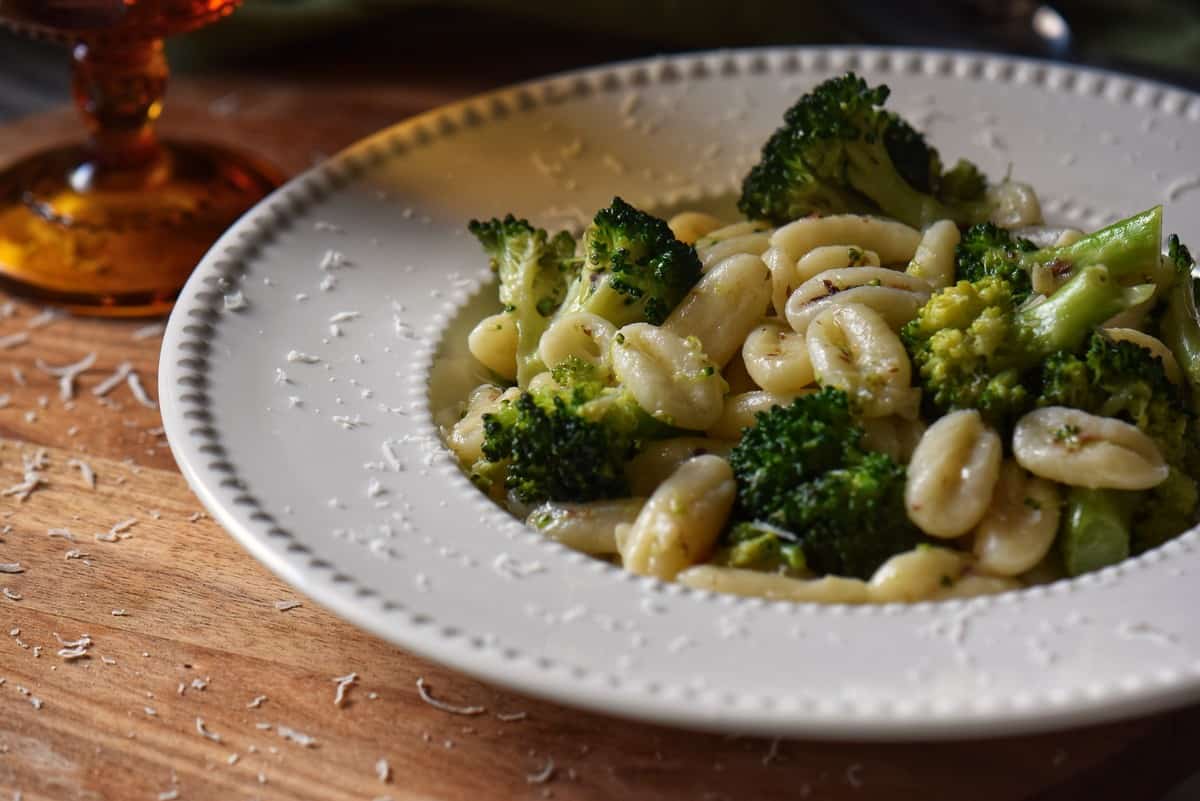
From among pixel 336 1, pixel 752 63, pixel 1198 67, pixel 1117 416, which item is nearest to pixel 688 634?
pixel 1117 416

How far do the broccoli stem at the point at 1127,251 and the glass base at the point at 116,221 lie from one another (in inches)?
67.9

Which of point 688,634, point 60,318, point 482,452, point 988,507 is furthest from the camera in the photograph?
point 60,318

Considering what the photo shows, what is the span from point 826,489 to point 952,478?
6.4 inches

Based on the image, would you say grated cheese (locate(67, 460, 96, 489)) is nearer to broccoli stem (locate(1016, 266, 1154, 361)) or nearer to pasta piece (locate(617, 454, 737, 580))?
pasta piece (locate(617, 454, 737, 580))

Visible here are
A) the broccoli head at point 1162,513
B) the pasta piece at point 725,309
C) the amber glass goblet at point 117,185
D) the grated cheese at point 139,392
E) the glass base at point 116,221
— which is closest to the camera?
the broccoli head at point 1162,513

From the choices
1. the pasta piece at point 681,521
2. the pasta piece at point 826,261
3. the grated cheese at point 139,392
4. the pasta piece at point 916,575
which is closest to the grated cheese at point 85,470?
the grated cheese at point 139,392

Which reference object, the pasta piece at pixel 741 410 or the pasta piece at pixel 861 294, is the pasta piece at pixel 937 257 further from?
the pasta piece at pixel 741 410

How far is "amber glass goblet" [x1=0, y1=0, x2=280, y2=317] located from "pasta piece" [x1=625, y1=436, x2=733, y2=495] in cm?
125

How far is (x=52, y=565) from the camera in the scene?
6.95 feet

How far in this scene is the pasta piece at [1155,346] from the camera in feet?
6.59

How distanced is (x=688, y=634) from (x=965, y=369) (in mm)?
587

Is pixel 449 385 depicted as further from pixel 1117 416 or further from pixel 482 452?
pixel 1117 416

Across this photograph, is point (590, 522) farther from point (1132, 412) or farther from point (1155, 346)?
point (1155, 346)

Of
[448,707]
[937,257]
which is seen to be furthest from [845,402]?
[448,707]
